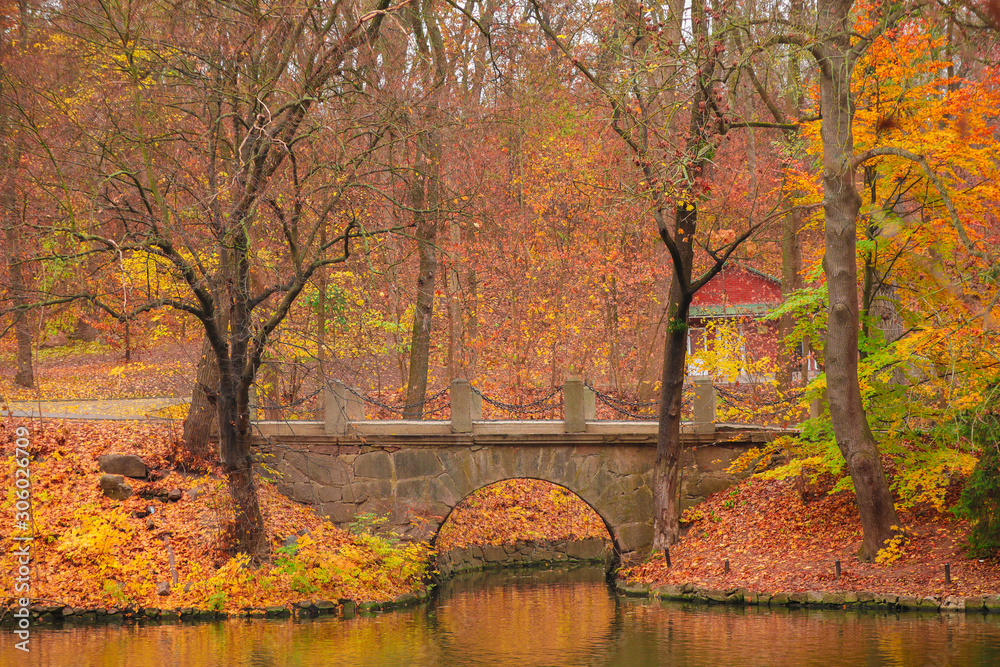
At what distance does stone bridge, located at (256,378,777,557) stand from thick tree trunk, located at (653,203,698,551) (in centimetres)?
67

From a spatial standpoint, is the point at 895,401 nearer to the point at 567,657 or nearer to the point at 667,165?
the point at 667,165

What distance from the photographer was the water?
1020 centimetres

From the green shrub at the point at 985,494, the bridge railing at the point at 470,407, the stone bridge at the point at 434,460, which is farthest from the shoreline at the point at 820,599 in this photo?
the bridge railing at the point at 470,407

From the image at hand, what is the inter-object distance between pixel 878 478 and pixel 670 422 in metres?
3.55

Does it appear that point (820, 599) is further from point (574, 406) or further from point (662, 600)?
point (574, 406)

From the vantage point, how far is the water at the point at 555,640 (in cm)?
1020

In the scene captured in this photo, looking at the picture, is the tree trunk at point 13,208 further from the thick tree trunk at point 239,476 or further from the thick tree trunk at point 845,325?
the thick tree trunk at point 845,325

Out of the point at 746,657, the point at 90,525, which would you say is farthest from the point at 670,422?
the point at 90,525

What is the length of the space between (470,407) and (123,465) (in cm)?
565

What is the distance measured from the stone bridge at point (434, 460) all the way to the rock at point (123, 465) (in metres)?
1.99

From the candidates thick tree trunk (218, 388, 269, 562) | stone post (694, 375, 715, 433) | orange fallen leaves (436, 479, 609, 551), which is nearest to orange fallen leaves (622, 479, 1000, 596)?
stone post (694, 375, 715, 433)

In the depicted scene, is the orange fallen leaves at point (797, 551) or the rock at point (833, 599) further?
the rock at point (833, 599)

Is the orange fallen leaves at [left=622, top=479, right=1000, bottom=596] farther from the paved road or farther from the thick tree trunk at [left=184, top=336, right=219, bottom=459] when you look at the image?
the paved road

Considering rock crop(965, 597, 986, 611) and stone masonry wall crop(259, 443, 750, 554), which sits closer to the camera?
rock crop(965, 597, 986, 611)
